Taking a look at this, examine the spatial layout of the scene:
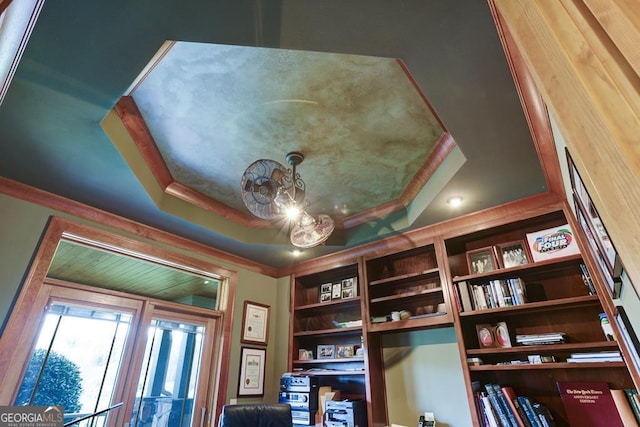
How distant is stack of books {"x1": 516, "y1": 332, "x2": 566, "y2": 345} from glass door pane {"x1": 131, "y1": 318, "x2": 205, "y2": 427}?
2.95m

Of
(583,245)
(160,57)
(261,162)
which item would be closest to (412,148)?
(261,162)

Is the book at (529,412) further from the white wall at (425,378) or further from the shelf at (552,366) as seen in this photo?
the white wall at (425,378)

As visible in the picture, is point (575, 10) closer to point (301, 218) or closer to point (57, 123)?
point (301, 218)

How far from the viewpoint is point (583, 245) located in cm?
233

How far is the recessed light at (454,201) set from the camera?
9.25 ft

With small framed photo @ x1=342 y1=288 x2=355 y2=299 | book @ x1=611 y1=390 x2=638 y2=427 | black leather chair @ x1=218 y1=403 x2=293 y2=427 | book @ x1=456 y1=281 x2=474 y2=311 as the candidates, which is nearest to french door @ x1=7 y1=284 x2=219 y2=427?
black leather chair @ x1=218 y1=403 x2=293 y2=427

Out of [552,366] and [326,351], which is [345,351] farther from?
[552,366]

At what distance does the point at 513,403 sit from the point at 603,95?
2772 mm

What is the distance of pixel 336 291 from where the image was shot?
3961 mm

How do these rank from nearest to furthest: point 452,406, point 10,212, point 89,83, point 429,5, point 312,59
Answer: point 429,5, point 89,83, point 312,59, point 10,212, point 452,406

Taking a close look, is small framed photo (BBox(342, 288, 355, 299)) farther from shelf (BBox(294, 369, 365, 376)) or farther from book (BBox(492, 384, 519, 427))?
book (BBox(492, 384, 519, 427))

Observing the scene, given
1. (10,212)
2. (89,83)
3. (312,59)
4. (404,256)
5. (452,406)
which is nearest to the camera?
(89,83)

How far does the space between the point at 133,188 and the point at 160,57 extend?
48.4 inches

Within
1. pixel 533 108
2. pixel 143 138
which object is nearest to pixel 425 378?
pixel 533 108
